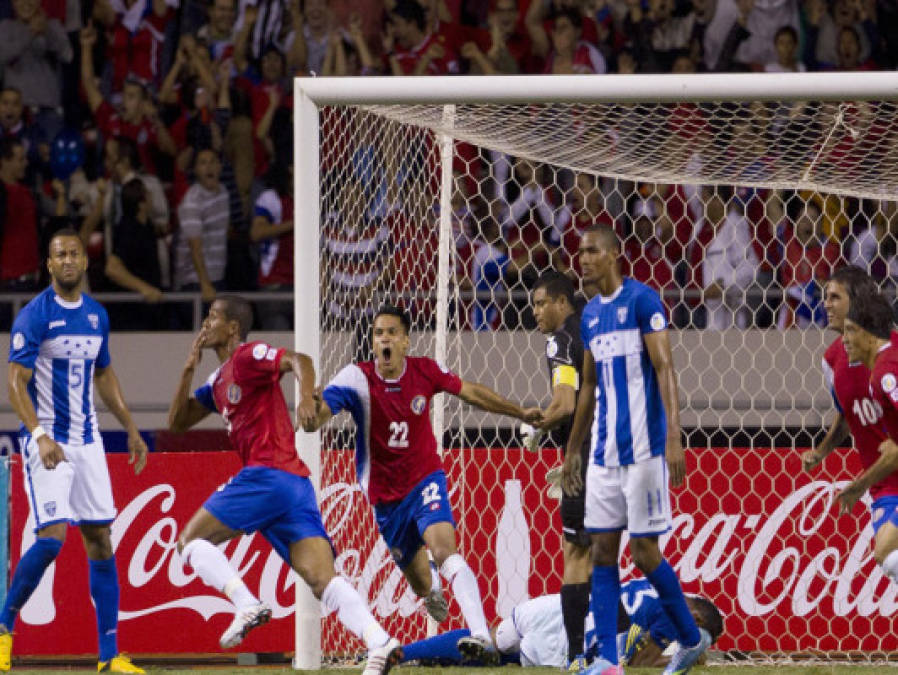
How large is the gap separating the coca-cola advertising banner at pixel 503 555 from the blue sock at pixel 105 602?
1199mm

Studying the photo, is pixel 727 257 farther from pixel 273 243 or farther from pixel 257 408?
pixel 257 408

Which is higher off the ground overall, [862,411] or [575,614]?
[862,411]

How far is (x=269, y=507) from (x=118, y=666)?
1403 millimetres

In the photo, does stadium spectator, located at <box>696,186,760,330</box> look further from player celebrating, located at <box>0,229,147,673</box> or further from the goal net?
player celebrating, located at <box>0,229,147,673</box>

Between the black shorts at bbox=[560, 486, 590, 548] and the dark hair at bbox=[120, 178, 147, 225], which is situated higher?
the dark hair at bbox=[120, 178, 147, 225]

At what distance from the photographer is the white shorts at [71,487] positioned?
23.9ft

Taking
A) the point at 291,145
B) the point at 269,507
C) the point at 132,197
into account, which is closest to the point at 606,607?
the point at 269,507

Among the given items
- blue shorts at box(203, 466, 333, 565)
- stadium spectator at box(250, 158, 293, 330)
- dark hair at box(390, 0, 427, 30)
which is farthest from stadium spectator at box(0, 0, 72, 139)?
blue shorts at box(203, 466, 333, 565)

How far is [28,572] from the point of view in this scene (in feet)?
23.9

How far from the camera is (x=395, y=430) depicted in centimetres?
708

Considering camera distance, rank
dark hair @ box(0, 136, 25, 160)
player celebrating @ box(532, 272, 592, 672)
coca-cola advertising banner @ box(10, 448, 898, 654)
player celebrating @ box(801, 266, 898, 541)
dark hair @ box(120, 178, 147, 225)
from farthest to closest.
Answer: dark hair @ box(0, 136, 25, 160) < dark hair @ box(120, 178, 147, 225) < coca-cola advertising banner @ box(10, 448, 898, 654) < player celebrating @ box(532, 272, 592, 672) < player celebrating @ box(801, 266, 898, 541)

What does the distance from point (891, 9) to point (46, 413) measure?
7932 mm

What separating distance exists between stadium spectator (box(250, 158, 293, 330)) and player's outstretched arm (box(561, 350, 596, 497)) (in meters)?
4.42

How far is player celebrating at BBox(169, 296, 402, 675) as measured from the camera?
6250 mm
